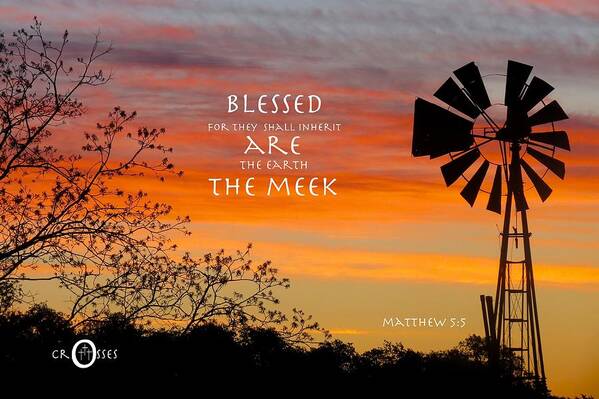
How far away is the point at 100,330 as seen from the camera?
963 inches

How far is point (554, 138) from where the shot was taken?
29.6 metres

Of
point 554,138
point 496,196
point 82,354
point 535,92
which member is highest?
point 535,92

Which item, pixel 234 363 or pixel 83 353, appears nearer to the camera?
pixel 83 353

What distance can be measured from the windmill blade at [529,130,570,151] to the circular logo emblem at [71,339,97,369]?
507 inches

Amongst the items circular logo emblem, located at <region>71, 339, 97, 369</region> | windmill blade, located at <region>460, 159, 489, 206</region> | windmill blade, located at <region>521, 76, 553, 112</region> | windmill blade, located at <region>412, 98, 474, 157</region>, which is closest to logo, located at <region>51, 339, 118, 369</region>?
circular logo emblem, located at <region>71, 339, 97, 369</region>

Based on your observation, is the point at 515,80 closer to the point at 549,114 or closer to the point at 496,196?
the point at 549,114

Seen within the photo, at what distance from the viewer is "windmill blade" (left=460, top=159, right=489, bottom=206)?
1184 inches

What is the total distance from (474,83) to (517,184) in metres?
2.93

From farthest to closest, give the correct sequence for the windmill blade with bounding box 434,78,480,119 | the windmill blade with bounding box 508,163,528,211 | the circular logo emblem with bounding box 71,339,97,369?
the windmill blade with bounding box 434,78,480,119, the windmill blade with bounding box 508,163,528,211, the circular logo emblem with bounding box 71,339,97,369

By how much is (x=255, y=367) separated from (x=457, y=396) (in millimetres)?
5385

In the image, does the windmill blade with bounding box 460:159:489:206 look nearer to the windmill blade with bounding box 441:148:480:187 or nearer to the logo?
the windmill blade with bounding box 441:148:480:187

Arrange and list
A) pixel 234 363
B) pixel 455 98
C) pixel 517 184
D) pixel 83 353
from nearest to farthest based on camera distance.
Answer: pixel 83 353, pixel 234 363, pixel 517 184, pixel 455 98

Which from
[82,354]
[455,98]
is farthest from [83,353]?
[455,98]

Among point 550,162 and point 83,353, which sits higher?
point 550,162
